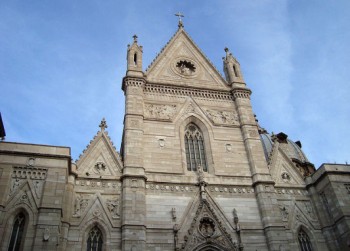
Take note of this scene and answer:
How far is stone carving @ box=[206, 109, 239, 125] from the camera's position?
2322 cm

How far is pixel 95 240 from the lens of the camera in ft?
56.8

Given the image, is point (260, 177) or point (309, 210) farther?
point (260, 177)

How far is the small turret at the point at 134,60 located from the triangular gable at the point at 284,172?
958cm

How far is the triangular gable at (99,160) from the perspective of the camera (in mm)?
19234

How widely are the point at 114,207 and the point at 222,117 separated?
353 inches

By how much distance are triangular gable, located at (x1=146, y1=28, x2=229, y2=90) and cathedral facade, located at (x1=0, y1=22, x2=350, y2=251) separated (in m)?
0.15

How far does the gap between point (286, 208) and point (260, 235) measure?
2439mm

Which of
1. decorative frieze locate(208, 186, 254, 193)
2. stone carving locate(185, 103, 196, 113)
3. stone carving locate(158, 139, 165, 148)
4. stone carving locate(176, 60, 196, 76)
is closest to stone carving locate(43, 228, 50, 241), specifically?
stone carving locate(158, 139, 165, 148)

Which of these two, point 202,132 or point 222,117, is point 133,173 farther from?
point 222,117

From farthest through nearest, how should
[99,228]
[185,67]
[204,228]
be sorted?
[185,67] → [204,228] → [99,228]

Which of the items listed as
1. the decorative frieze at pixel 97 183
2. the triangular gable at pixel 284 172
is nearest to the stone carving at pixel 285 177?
the triangular gable at pixel 284 172

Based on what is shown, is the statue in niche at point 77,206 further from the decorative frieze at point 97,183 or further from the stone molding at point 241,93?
the stone molding at point 241,93

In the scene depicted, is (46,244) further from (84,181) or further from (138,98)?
(138,98)

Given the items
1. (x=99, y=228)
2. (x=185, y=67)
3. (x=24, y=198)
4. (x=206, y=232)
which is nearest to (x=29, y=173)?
(x=24, y=198)
